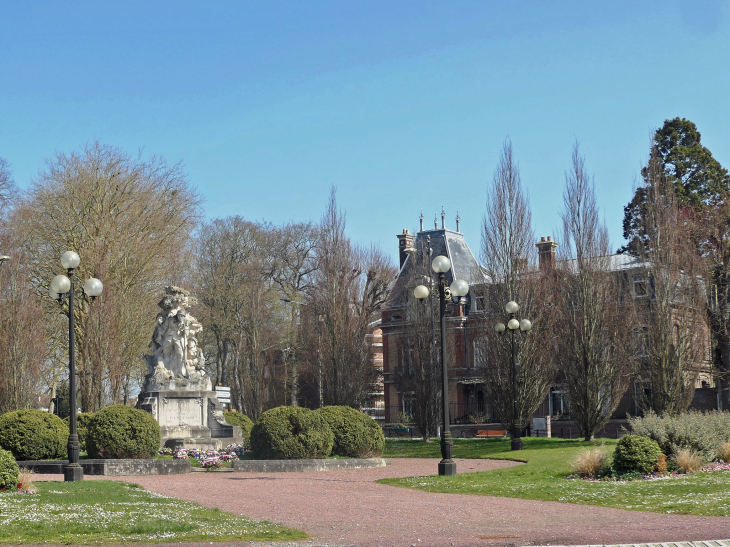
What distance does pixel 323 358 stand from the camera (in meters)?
45.2

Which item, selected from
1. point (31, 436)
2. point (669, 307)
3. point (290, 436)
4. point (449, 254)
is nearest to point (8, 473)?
point (290, 436)

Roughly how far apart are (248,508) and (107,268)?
1154 inches

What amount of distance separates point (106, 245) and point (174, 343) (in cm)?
1446

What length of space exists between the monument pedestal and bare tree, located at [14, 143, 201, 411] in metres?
12.1

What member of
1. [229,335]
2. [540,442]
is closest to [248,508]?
[540,442]

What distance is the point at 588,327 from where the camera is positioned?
115 feet

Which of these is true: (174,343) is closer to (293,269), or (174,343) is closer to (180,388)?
(180,388)

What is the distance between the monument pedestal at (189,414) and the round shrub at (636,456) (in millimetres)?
13718

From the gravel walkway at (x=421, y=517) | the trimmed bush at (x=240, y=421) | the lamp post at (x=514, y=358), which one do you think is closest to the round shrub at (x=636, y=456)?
the gravel walkway at (x=421, y=517)

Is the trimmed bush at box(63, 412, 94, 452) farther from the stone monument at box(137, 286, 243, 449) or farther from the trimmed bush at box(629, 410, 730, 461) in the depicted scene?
the trimmed bush at box(629, 410, 730, 461)

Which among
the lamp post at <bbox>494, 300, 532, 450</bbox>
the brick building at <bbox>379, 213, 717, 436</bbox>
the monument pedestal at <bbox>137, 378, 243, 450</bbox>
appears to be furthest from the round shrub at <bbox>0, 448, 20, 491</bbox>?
the brick building at <bbox>379, 213, 717, 436</bbox>

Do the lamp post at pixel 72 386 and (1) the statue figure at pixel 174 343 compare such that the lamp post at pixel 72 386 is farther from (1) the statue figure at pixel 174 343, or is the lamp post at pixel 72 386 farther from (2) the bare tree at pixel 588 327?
(2) the bare tree at pixel 588 327

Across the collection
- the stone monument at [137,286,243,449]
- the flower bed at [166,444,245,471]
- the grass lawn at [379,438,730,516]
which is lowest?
the grass lawn at [379,438,730,516]

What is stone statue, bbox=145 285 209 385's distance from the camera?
2981cm
